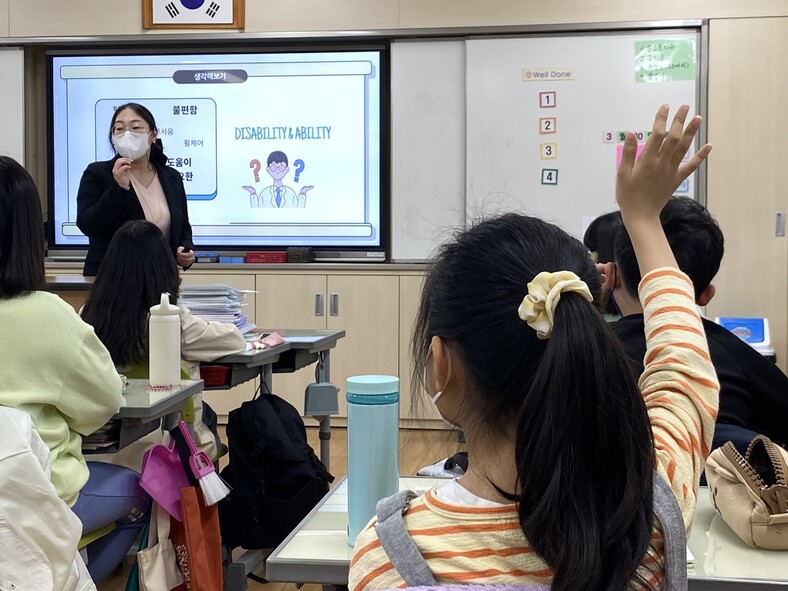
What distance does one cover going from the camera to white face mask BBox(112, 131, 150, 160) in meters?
3.71

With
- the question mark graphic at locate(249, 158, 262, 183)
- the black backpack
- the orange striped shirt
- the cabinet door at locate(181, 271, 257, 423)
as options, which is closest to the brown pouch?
the orange striped shirt

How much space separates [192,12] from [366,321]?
1952 millimetres

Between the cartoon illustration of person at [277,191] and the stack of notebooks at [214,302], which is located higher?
the cartoon illustration of person at [277,191]

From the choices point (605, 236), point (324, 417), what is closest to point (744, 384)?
point (605, 236)

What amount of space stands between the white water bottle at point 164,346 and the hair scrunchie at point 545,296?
1.48m

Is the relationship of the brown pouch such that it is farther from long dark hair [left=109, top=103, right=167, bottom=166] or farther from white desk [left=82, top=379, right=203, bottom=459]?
long dark hair [left=109, top=103, right=167, bottom=166]

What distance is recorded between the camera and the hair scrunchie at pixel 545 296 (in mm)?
719

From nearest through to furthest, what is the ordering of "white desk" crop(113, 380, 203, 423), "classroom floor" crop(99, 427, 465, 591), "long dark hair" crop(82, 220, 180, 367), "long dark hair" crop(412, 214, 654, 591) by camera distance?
"long dark hair" crop(412, 214, 654, 591) → "white desk" crop(113, 380, 203, 423) → "long dark hair" crop(82, 220, 180, 367) → "classroom floor" crop(99, 427, 465, 591)

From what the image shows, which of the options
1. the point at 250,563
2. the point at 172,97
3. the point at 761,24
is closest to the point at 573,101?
the point at 761,24

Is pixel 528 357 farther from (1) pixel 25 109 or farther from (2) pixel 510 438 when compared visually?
(1) pixel 25 109

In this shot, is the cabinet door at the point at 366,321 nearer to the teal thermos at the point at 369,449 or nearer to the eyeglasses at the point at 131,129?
the eyeglasses at the point at 131,129

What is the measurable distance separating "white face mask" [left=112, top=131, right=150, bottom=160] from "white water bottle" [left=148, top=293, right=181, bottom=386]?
1824 millimetres

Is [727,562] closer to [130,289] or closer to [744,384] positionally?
[744,384]

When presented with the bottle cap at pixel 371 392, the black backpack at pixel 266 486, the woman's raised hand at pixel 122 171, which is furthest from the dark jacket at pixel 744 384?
the woman's raised hand at pixel 122 171
